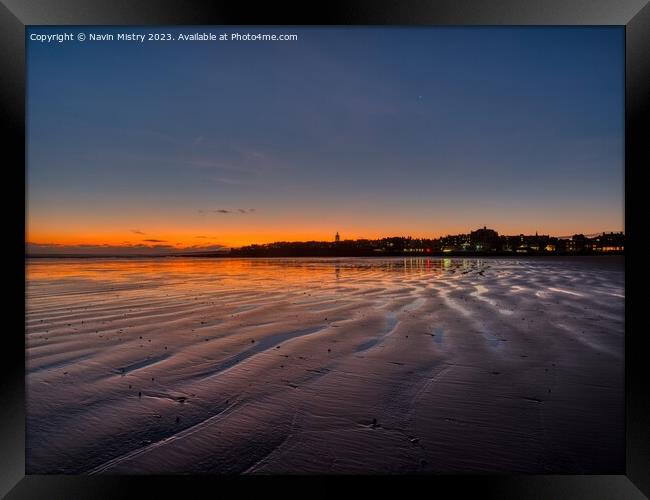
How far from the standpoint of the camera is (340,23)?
2.72 metres

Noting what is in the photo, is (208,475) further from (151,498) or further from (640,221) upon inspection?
(640,221)

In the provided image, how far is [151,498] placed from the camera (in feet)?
8.09

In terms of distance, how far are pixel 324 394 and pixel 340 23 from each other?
3182mm

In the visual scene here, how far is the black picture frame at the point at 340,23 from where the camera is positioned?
2.60 metres

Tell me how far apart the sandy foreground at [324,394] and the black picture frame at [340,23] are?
0.17 meters

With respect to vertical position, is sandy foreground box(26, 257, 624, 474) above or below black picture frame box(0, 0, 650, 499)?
below

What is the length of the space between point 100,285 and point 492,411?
12880 mm

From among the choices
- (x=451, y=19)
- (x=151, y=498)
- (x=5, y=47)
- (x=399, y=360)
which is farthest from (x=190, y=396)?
(x=451, y=19)

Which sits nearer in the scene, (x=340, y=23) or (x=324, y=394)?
(x=340, y=23)

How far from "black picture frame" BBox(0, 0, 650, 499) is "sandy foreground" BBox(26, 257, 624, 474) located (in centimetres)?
17

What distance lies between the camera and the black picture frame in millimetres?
2600

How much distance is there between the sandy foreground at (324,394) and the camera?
2691 mm

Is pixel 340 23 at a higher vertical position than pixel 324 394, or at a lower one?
higher

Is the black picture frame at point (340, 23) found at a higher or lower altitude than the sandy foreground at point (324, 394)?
higher
